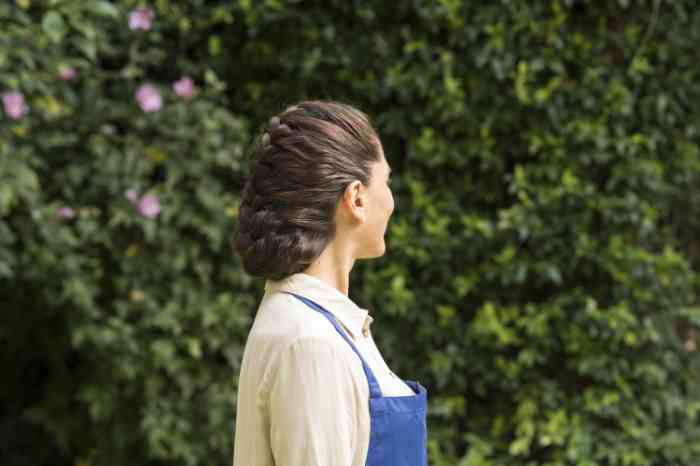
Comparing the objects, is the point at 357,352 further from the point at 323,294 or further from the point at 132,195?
the point at 132,195

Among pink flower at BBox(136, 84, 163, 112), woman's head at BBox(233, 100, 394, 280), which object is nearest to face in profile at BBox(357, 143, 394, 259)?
woman's head at BBox(233, 100, 394, 280)

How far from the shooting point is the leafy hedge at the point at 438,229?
3.33 metres

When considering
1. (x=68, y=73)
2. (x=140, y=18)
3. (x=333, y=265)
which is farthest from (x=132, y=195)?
(x=333, y=265)

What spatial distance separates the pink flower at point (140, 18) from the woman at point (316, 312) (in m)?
2.14

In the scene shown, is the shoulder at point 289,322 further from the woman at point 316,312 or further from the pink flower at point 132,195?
the pink flower at point 132,195

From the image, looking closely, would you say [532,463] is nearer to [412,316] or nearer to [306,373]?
[412,316]

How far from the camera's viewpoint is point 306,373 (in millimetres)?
1293

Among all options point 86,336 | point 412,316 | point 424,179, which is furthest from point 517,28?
point 86,336

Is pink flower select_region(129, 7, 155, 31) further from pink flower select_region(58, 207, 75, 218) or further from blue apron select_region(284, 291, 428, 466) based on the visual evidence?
blue apron select_region(284, 291, 428, 466)

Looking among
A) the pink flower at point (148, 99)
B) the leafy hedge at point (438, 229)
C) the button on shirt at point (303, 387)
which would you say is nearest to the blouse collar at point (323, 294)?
the button on shirt at point (303, 387)

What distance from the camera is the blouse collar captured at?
144cm

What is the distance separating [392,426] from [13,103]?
7.10 ft

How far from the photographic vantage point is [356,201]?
1.45 meters

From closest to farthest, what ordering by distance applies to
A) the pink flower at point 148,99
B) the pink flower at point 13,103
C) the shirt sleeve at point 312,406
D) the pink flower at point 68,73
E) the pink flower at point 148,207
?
the shirt sleeve at point 312,406
the pink flower at point 13,103
the pink flower at point 68,73
the pink flower at point 148,207
the pink flower at point 148,99
